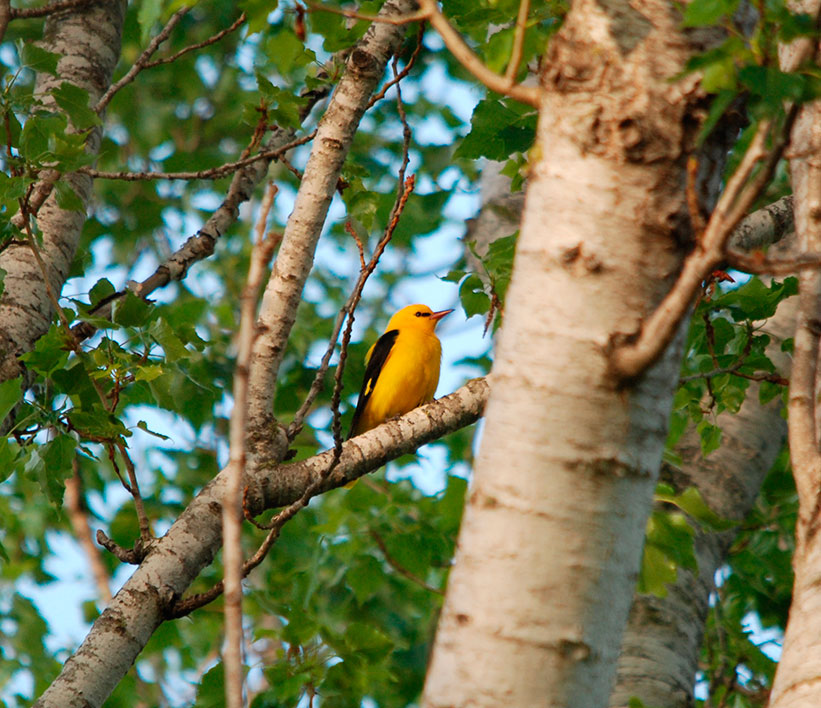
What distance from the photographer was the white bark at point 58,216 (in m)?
3.06

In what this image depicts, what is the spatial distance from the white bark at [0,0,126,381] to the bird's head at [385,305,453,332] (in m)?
3.29

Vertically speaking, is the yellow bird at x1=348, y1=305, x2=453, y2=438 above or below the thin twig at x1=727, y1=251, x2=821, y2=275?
above

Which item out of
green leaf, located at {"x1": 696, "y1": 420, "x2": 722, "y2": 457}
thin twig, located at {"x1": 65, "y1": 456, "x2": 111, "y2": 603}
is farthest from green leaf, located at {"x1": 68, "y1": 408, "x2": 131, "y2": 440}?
thin twig, located at {"x1": 65, "y1": 456, "x2": 111, "y2": 603}

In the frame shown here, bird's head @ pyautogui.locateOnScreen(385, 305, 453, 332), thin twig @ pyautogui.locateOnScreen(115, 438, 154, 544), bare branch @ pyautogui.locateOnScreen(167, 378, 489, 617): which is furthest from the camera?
bird's head @ pyautogui.locateOnScreen(385, 305, 453, 332)

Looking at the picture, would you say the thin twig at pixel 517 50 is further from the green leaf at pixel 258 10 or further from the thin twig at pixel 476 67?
the green leaf at pixel 258 10

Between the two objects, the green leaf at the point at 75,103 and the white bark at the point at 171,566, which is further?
the green leaf at the point at 75,103

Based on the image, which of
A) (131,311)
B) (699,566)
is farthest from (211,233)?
(699,566)

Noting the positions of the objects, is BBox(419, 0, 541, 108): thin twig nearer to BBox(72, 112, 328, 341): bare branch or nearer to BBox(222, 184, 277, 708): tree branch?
BBox(222, 184, 277, 708): tree branch

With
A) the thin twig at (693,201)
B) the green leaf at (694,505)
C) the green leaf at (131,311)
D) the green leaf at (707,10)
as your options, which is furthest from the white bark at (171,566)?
the green leaf at (707,10)

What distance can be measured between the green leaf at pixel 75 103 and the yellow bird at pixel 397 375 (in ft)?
11.4

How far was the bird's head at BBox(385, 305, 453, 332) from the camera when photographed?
22.0 feet

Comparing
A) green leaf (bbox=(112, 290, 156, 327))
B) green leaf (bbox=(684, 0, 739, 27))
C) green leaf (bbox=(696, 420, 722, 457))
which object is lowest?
green leaf (bbox=(684, 0, 739, 27))

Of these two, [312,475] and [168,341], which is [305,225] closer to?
[168,341]

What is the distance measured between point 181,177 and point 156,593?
1.53 meters
